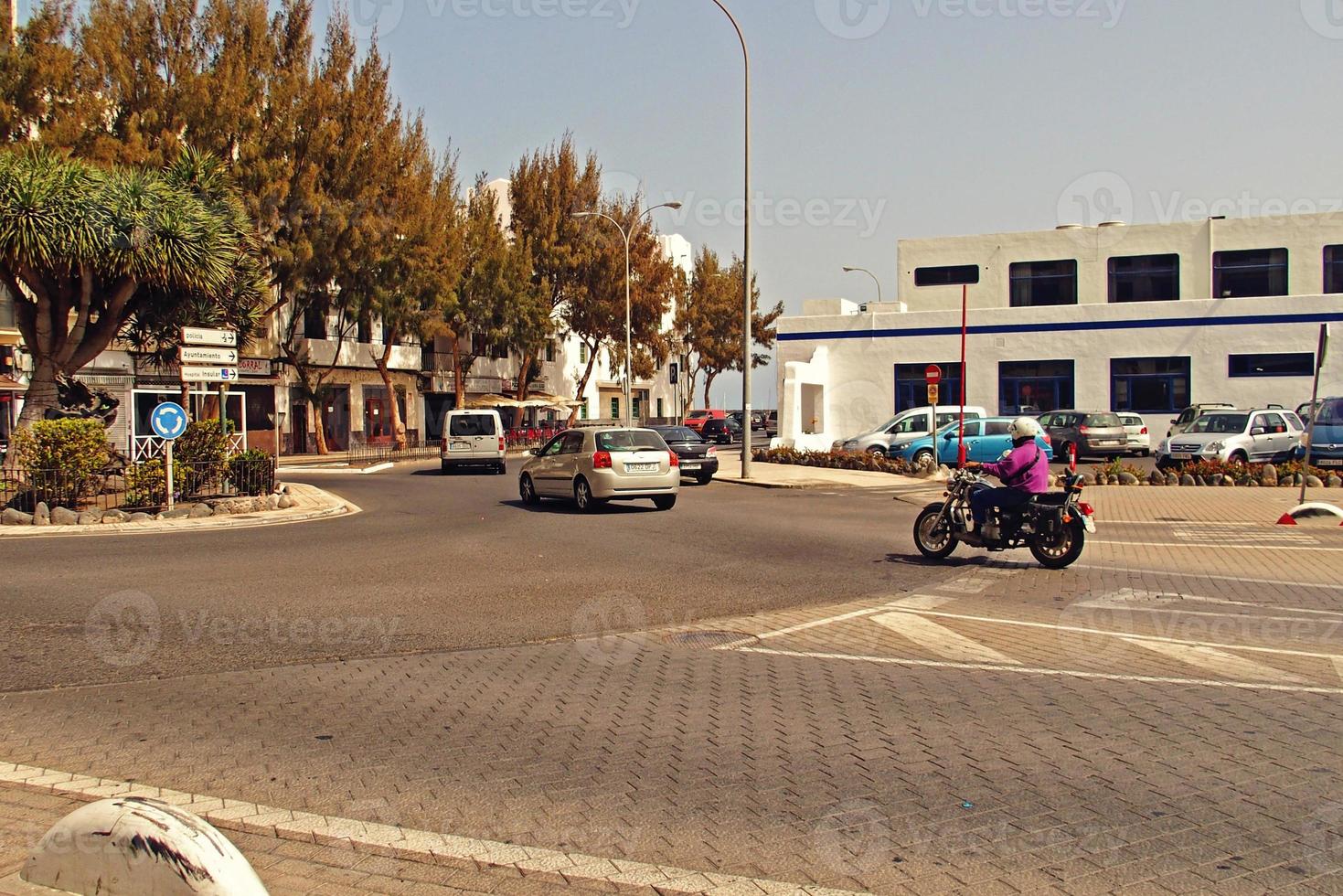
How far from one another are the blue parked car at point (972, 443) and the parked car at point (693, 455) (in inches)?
253

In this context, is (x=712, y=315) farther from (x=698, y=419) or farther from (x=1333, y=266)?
(x=1333, y=266)

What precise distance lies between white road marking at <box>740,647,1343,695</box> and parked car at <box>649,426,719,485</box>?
18853mm

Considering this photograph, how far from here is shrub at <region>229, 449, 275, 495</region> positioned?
67.4ft

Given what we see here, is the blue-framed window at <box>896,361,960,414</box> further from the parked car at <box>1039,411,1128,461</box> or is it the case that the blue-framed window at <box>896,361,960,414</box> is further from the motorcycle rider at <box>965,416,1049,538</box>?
the motorcycle rider at <box>965,416,1049,538</box>

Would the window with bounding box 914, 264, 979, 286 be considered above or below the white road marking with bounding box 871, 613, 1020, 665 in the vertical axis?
above

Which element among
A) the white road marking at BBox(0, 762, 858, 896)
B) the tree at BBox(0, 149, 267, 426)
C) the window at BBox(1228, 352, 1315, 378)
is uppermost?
the tree at BBox(0, 149, 267, 426)

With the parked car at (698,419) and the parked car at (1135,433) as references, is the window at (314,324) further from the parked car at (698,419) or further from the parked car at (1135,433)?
the parked car at (1135,433)

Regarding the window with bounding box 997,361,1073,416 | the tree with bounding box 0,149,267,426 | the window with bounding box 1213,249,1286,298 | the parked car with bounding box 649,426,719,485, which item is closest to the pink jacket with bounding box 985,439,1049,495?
the parked car with bounding box 649,426,719,485

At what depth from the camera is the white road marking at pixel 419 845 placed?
163 inches

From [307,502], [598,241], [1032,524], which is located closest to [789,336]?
[598,241]

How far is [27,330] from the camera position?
2094cm

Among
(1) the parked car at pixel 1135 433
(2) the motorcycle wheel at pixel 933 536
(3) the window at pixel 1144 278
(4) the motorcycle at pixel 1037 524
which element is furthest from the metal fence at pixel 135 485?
(3) the window at pixel 1144 278

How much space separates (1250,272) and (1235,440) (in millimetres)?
17398

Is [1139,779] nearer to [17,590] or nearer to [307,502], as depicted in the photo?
[17,590]
